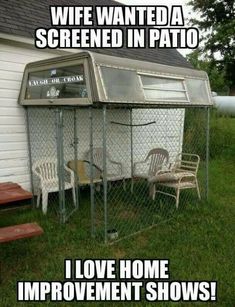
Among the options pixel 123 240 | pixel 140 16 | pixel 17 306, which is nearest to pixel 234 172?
pixel 140 16

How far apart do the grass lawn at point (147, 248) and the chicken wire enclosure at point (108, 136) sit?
30 cm

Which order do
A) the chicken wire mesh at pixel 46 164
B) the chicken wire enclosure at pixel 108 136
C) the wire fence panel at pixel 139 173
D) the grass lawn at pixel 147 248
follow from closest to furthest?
1. the grass lawn at pixel 147 248
2. the chicken wire enclosure at pixel 108 136
3. the wire fence panel at pixel 139 173
4. the chicken wire mesh at pixel 46 164

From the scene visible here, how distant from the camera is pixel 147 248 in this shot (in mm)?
5285

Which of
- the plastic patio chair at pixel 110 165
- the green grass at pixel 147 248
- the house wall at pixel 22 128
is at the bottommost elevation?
the green grass at pixel 147 248

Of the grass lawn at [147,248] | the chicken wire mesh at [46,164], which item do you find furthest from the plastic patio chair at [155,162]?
the chicken wire mesh at [46,164]

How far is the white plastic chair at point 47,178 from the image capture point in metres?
6.85

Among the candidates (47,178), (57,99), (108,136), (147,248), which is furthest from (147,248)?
(108,136)

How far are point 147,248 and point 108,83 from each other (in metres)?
2.47

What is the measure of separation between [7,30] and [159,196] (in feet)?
15.3

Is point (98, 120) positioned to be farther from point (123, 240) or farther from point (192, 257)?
point (192, 257)

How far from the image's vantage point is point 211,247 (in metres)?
5.30

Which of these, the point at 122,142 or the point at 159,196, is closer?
the point at 159,196

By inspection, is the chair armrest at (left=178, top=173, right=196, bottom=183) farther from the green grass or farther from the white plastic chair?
the white plastic chair

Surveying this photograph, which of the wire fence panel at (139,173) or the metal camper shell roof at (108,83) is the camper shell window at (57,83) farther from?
the wire fence panel at (139,173)
